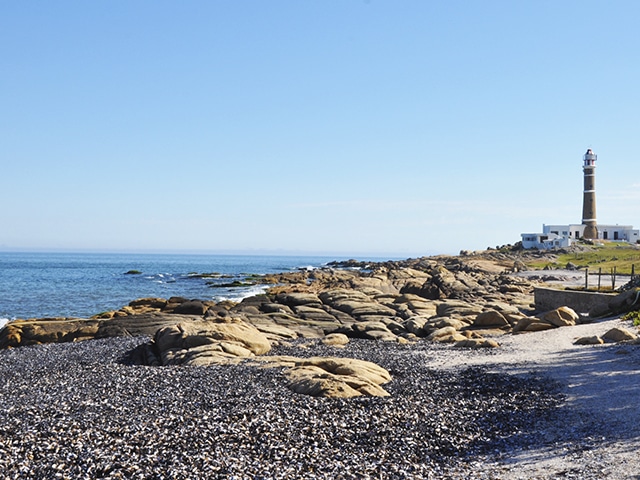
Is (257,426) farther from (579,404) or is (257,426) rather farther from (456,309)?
(456,309)

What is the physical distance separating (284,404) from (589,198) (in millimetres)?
124522

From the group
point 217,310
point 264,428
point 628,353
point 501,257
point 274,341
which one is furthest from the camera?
point 501,257

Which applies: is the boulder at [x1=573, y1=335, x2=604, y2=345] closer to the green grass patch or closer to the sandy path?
the sandy path

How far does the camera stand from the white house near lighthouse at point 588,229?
124 metres

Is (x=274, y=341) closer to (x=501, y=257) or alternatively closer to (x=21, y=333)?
(x=21, y=333)

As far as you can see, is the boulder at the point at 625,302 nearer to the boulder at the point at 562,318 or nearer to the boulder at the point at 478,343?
the boulder at the point at 562,318

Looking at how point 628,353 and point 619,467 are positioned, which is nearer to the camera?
point 619,467

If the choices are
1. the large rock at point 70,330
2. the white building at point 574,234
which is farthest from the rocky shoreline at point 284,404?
the white building at point 574,234

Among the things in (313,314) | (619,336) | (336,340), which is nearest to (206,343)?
(336,340)

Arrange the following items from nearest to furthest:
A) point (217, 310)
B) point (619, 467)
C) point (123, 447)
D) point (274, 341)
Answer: point (619, 467)
point (123, 447)
point (274, 341)
point (217, 310)

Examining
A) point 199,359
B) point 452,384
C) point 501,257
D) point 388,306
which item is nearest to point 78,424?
point 199,359

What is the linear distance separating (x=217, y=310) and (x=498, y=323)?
59.4 feet

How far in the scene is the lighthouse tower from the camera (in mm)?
123625

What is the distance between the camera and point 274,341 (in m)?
30.8
